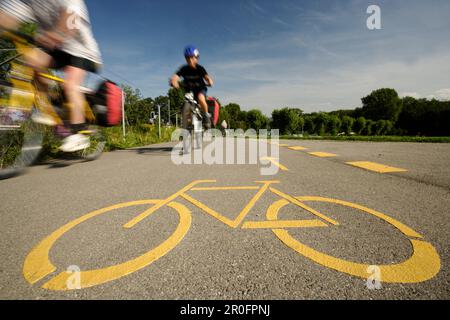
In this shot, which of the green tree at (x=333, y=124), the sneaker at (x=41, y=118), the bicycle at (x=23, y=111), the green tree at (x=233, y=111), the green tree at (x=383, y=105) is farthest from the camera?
the green tree at (x=233, y=111)

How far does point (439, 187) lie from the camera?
9.30 feet

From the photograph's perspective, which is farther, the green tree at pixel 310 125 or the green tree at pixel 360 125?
the green tree at pixel 360 125

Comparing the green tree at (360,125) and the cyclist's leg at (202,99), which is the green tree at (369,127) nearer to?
the green tree at (360,125)

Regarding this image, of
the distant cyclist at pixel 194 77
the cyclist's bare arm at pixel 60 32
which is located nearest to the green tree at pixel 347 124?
the distant cyclist at pixel 194 77

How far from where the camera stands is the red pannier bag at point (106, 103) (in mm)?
4055

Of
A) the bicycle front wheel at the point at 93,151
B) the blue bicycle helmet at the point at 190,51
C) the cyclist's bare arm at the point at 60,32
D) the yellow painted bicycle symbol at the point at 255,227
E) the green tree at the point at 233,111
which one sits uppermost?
the green tree at the point at 233,111

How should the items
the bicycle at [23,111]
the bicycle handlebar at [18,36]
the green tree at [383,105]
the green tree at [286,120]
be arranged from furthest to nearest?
the green tree at [383,105]
the green tree at [286,120]
the bicycle at [23,111]
the bicycle handlebar at [18,36]

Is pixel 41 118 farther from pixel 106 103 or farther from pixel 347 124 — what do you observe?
pixel 347 124

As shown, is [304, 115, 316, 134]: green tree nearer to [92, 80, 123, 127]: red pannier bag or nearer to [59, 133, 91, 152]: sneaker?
[92, 80, 123, 127]: red pannier bag

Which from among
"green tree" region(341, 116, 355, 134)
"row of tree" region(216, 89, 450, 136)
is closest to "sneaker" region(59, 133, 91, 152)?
"row of tree" region(216, 89, 450, 136)

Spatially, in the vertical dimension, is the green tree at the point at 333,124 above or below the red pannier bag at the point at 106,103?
above

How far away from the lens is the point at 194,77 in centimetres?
611
